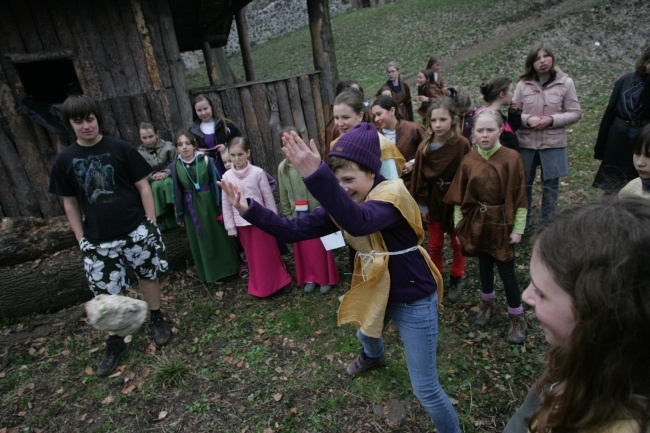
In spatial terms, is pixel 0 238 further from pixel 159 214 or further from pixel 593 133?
pixel 593 133

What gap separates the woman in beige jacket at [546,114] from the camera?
4.20m

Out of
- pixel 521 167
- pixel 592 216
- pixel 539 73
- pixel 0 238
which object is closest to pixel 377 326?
pixel 592 216

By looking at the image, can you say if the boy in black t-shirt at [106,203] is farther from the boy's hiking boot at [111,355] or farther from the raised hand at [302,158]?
the raised hand at [302,158]

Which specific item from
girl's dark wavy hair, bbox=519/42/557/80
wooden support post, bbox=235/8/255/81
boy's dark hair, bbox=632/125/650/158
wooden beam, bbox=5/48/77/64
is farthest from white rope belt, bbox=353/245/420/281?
wooden support post, bbox=235/8/255/81

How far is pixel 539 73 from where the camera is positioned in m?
Answer: 4.29

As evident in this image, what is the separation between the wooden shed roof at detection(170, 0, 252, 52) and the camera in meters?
6.98

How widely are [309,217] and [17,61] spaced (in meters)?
4.59

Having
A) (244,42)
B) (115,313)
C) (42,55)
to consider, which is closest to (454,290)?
(115,313)

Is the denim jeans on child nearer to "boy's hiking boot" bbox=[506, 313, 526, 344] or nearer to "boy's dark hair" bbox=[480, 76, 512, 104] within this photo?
"boy's dark hair" bbox=[480, 76, 512, 104]

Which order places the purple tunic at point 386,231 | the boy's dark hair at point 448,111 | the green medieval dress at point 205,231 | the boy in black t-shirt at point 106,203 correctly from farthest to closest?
the green medieval dress at point 205,231 < the boy's dark hair at point 448,111 < the boy in black t-shirt at point 106,203 < the purple tunic at point 386,231

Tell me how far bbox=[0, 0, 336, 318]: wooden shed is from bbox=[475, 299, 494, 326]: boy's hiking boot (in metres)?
3.72

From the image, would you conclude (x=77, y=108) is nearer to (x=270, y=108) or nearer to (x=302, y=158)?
(x=302, y=158)

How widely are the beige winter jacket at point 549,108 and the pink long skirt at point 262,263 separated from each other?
313 centimetres

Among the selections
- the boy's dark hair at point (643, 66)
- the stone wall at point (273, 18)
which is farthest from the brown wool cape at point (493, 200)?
the stone wall at point (273, 18)
